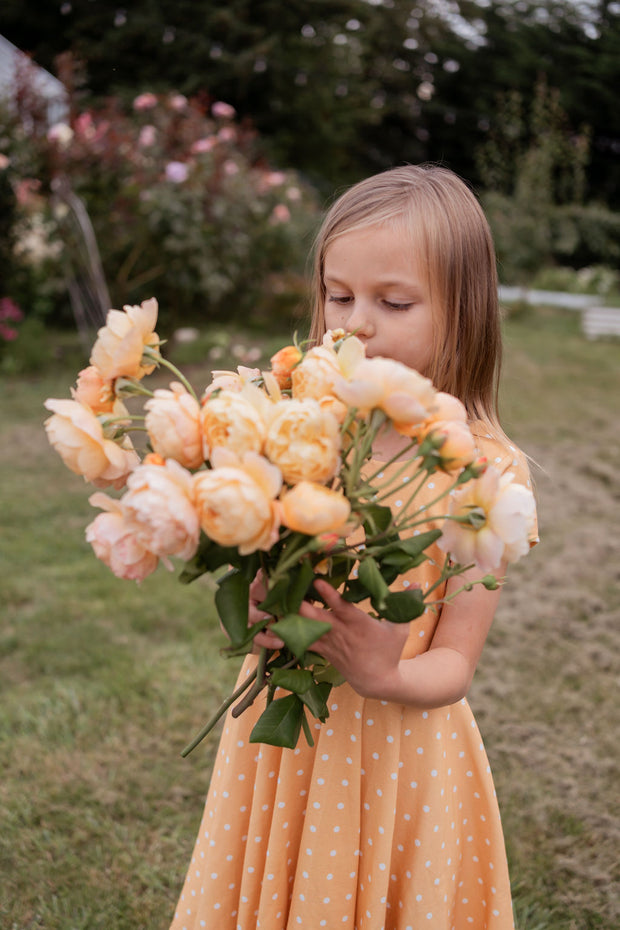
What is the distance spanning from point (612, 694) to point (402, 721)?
1833mm

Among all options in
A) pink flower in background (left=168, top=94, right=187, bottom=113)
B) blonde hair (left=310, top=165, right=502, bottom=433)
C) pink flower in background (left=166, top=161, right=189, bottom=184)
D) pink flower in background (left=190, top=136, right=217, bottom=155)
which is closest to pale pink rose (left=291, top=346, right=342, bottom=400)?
blonde hair (left=310, top=165, right=502, bottom=433)

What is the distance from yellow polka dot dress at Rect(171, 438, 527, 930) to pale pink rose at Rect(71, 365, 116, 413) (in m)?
0.54

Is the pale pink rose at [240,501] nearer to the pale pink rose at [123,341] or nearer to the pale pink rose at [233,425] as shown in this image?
the pale pink rose at [233,425]

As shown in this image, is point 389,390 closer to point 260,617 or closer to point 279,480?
point 279,480

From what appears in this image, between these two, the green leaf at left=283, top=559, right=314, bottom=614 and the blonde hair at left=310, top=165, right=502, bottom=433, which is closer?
the green leaf at left=283, top=559, right=314, bottom=614

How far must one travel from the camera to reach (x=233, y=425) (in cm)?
76

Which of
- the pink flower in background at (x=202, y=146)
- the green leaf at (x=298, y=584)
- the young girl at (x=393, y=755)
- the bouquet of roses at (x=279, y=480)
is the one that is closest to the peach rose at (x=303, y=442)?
the bouquet of roses at (x=279, y=480)

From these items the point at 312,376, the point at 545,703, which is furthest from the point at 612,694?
the point at 312,376

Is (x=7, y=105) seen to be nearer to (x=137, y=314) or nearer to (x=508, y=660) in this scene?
(x=508, y=660)

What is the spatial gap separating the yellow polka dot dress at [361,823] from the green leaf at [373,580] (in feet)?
1.28

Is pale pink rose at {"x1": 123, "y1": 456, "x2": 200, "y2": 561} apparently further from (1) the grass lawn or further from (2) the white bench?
(2) the white bench

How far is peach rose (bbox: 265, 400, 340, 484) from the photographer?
75cm

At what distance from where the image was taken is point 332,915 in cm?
123

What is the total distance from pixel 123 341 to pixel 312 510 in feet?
0.98
